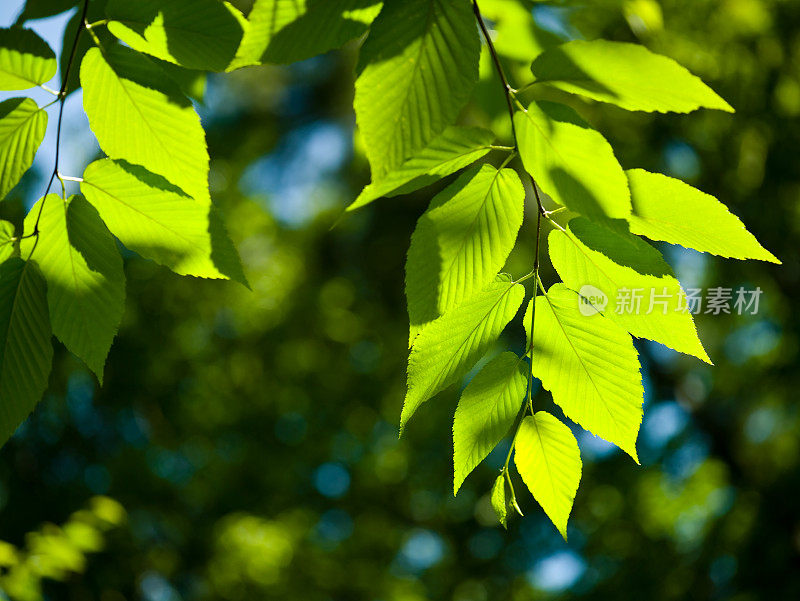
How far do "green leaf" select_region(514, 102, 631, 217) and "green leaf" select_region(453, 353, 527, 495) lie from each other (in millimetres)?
198

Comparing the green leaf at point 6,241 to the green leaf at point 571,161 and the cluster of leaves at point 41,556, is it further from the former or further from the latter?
the cluster of leaves at point 41,556

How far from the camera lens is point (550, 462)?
0.61 m

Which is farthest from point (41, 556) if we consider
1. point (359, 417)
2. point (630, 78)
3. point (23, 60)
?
point (359, 417)

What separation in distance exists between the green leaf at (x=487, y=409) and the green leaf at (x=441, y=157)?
204 millimetres

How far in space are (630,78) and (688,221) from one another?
Answer: 0.14 metres

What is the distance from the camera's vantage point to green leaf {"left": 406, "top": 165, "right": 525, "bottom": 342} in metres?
0.56

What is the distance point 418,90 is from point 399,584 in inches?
250

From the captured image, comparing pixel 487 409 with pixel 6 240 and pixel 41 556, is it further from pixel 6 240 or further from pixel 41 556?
pixel 41 556

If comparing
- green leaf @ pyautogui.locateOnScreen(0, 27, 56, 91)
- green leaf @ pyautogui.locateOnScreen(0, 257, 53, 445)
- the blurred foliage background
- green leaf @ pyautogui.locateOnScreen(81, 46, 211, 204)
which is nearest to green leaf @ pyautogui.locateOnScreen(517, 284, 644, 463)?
green leaf @ pyautogui.locateOnScreen(81, 46, 211, 204)

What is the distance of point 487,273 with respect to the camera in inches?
22.1

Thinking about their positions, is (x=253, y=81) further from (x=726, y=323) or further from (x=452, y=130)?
(x=452, y=130)

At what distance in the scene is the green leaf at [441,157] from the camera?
57 centimetres

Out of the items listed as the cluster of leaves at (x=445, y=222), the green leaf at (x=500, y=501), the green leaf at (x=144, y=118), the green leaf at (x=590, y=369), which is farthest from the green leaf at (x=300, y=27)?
the green leaf at (x=500, y=501)

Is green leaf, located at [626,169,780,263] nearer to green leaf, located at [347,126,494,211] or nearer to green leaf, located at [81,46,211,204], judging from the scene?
green leaf, located at [347,126,494,211]
